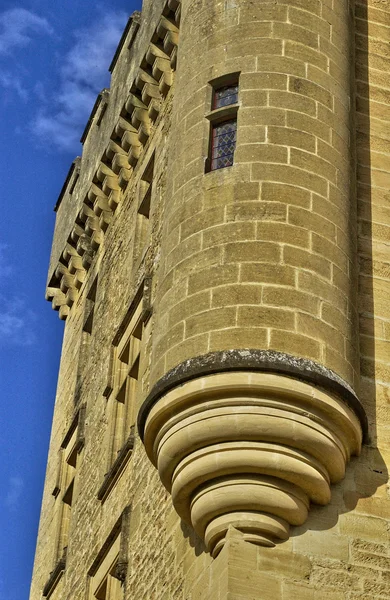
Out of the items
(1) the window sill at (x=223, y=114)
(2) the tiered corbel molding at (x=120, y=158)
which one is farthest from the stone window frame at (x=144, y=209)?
(1) the window sill at (x=223, y=114)

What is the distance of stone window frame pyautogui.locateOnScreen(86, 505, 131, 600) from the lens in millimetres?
14016

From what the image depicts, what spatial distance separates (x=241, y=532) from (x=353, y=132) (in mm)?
3921

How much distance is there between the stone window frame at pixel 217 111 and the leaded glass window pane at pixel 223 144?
0.02 metres

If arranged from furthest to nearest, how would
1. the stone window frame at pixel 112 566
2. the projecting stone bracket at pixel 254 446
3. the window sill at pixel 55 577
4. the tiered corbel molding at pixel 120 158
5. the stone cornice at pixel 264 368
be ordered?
the tiered corbel molding at pixel 120 158 → the window sill at pixel 55 577 → the stone window frame at pixel 112 566 → the stone cornice at pixel 264 368 → the projecting stone bracket at pixel 254 446

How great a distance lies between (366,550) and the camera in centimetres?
1070

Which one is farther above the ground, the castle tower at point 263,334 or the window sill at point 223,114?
the window sill at point 223,114

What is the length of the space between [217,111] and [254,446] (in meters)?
3.17

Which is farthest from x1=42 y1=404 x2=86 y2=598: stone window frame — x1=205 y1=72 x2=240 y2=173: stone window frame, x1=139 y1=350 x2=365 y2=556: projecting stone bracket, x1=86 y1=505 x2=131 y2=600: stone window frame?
x1=139 y1=350 x2=365 y2=556: projecting stone bracket

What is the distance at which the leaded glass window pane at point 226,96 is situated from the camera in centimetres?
1250

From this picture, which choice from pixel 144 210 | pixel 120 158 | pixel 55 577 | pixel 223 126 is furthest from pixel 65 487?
pixel 223 126

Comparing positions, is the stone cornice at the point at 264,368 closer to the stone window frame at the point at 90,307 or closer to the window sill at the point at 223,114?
the window sill at the point at 223,114

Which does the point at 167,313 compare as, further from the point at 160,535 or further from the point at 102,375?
the point at 102,375

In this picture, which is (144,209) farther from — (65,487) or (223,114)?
(223,114)

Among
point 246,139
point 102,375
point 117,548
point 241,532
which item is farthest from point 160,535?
point 102,375
